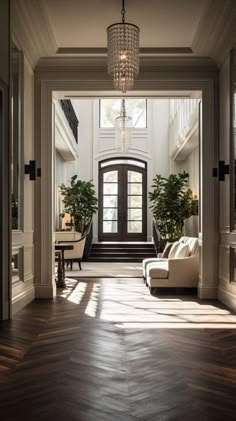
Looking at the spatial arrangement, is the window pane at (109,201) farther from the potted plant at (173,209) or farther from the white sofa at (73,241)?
the potted plant at (173,209)

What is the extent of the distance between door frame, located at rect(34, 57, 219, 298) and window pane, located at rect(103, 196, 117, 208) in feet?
31.0

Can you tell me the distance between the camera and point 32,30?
5637 millimetres

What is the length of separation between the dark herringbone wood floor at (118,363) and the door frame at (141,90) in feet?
2.78

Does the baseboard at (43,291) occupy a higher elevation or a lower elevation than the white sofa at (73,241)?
lower

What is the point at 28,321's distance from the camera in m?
4.94

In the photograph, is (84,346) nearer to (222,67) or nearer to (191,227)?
(222,67)

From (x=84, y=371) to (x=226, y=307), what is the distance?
10.2 feet

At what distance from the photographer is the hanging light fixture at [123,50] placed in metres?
4.93

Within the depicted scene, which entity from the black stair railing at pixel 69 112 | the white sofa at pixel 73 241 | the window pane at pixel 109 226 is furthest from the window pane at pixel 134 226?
the black stair railing at pixel 69 112

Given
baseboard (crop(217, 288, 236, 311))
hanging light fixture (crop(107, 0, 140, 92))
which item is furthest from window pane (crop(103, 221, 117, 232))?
hanging light fixture (crop(107, 0, 140, 92))

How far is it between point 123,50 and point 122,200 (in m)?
11.3

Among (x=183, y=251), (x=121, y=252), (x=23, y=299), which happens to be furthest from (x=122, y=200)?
(x=23, y=299)

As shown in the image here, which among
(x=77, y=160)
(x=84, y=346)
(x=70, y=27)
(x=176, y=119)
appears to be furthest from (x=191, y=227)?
(x=84, y=346)

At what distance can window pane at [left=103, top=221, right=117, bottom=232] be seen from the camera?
1609 centimetres
